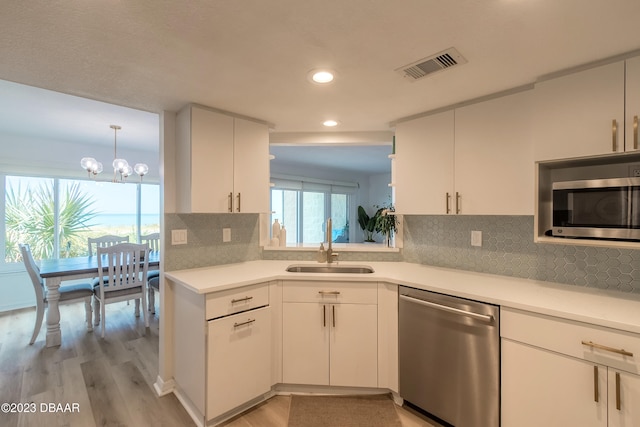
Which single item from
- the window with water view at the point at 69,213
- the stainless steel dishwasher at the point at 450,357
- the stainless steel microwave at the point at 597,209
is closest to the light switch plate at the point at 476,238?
the stainless steel microwave at the point at 597,209

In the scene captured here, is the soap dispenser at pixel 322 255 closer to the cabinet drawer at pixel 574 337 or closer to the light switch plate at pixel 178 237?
the light switch plate at pixel 178 237

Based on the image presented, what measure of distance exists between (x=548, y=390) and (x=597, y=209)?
954mm

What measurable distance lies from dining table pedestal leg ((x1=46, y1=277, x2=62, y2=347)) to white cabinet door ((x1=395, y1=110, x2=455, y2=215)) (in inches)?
138

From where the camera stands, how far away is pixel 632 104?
1393 mm

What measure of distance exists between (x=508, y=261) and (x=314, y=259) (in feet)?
5.05

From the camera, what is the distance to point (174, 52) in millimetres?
1428

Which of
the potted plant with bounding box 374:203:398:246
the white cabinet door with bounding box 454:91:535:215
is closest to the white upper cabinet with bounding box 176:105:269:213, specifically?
the potted plant with bounding box 374:203:398:246

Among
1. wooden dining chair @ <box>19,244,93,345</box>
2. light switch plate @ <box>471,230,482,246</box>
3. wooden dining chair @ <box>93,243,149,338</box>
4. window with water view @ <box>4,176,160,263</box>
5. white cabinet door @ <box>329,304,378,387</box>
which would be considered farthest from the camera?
window with water view @ <box>4,176,160,263</box>

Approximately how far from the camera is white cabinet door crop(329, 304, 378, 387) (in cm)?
207

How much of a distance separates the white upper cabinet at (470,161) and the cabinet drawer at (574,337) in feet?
2.23

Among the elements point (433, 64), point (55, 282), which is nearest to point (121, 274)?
point (55, 282)

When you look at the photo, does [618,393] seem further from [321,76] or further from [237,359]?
[321,76]

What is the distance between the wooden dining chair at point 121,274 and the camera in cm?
317

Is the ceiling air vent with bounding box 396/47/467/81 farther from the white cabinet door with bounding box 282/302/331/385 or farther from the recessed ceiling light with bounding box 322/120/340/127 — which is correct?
the white cabinet door with bounding box 282/302/331/385
